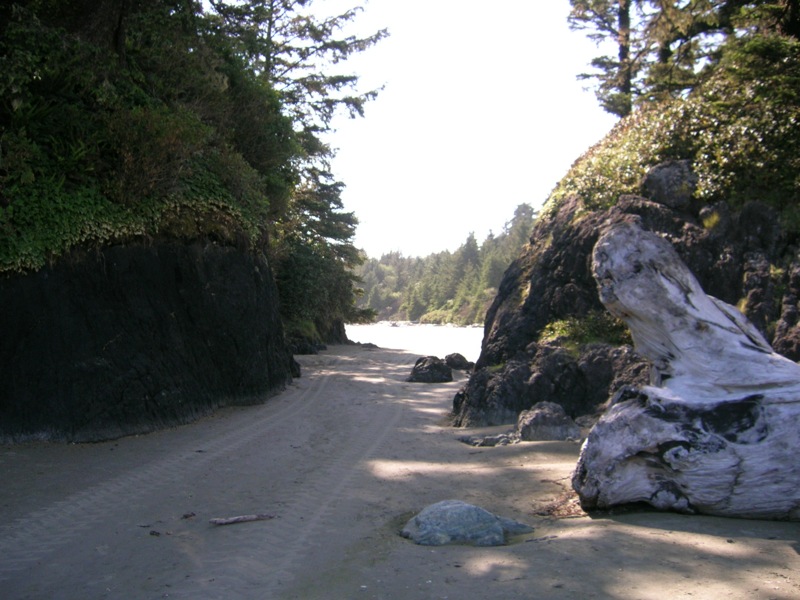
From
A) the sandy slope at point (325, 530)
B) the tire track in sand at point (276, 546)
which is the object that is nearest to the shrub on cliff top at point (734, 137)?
the sandy slope at point (325, 530)

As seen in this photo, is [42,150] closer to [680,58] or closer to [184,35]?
[184,35]

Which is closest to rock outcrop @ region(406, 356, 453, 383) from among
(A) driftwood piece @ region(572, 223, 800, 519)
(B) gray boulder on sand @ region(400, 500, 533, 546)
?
(A) driftwood piece @ region(572, 223, 800, 519)

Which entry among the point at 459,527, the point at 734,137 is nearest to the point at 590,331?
the point at 734,137

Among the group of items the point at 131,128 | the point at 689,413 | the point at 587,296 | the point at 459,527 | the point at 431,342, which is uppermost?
the point at 131,128

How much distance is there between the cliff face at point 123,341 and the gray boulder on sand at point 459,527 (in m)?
5.76

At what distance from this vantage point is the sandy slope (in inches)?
178

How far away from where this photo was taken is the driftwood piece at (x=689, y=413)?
549 cm

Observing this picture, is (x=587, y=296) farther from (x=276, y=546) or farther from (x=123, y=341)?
(x=123, y=341)

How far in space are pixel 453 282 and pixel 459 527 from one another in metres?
100

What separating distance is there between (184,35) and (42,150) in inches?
188

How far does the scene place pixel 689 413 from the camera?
5809 mm

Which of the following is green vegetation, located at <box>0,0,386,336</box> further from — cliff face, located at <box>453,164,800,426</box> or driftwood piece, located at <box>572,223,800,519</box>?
driftwood piece, located at <box>572,223,800,519</box>

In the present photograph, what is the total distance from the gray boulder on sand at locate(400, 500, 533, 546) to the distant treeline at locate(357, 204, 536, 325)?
59039 millimetres

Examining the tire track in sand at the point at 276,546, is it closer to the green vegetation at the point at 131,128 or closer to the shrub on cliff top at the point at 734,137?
the green vegetation at the point at 131,128
